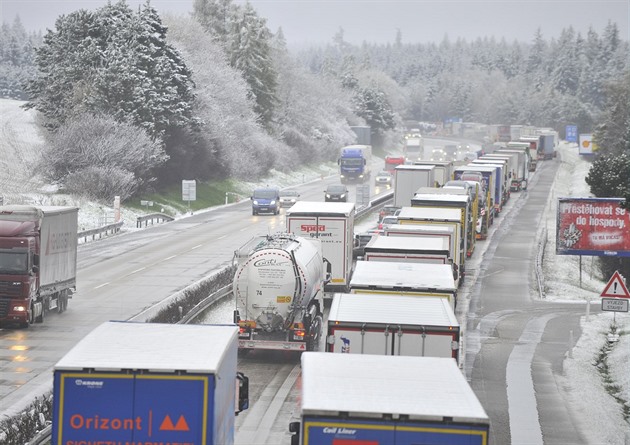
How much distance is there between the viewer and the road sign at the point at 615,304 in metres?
33.2

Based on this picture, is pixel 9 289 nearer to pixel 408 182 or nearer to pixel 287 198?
pixel 408 182

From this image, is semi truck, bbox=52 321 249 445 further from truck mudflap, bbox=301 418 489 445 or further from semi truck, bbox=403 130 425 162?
semi truck, bbox=403 130 425 162

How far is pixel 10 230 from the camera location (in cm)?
3294

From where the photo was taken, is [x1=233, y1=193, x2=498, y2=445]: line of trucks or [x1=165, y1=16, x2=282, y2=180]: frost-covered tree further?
[x1=165, y1=16, x2=282, y2=180]: frost-covered tree

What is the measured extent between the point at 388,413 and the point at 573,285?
39732 millimetres

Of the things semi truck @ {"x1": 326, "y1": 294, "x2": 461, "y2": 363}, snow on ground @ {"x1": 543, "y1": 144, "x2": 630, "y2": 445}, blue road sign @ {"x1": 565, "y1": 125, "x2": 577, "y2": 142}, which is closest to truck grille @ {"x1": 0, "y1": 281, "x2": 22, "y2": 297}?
semi truck @ {"x1": 326, "y1": 294, "x2": 461, "y2": 363}

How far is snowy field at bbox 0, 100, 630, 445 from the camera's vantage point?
25.5 meters

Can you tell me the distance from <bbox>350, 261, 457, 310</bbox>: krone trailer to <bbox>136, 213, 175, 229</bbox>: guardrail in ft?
134

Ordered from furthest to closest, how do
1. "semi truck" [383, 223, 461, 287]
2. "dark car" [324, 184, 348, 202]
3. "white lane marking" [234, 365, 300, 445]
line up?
1. "dark car" [324, 184, 348, 202]
2. "semi truck" [383, 223, 461, 287]
3. "white lane marking" [234, 365, 300, 445]

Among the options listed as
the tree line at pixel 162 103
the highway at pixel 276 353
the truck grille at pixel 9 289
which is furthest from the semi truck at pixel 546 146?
the truck grille at pixel 9 289

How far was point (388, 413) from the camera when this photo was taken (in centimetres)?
1220

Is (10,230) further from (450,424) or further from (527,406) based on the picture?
(450,424)

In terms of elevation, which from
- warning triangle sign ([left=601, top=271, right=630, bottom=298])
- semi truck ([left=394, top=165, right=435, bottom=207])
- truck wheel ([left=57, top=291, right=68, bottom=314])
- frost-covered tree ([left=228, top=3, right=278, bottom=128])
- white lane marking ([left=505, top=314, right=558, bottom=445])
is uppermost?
frost-covered tree ([left=228, top=3, right=278, bottom=128])

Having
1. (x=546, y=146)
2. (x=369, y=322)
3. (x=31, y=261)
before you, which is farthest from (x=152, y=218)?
(x=546, y=146)
